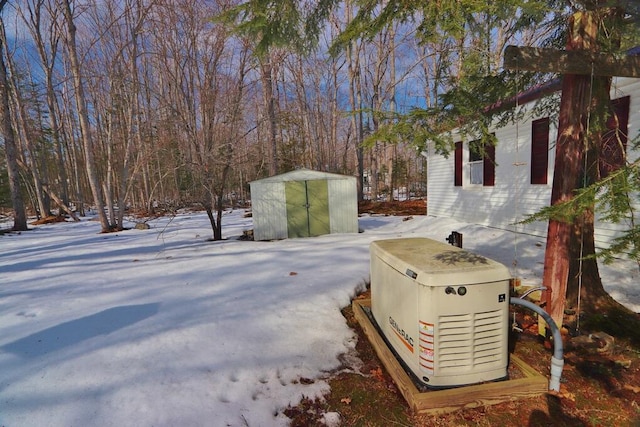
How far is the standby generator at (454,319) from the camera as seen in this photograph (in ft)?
6.89

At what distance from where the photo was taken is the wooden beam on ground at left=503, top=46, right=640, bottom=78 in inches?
95.1

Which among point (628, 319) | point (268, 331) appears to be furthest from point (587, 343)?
point (268, 331)

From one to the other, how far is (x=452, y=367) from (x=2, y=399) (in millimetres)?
3291

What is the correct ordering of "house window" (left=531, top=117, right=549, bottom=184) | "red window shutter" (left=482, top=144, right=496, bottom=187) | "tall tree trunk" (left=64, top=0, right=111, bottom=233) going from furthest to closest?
1. "tall tree trunk" (left=64, top=0, right=111, bottom=233)
2. "red window shutter" (left=482, top=144, right=496, bottom=187)
3. "house window" (left=531, top=117, right=549, bottom=184)

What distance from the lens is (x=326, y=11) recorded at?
383cm

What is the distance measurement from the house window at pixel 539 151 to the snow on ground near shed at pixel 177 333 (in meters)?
1.99

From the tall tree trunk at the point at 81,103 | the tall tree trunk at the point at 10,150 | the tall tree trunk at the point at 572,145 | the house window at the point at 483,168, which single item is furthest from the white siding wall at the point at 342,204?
the tall tree trunk at the point at 10,150

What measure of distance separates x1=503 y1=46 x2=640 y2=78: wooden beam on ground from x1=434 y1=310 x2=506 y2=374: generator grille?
2035 millimetres

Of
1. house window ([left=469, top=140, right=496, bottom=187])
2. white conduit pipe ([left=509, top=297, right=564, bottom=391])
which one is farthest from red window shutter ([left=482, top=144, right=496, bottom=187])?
white conduit pipe ([left=509, top=297, right=564, bottom=391])

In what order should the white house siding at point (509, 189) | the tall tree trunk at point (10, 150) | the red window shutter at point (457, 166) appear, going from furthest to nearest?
the tall tree trunk at point (10, 150) < the red window shutter at point (457, 166) < the white house siding at point (509, 189)

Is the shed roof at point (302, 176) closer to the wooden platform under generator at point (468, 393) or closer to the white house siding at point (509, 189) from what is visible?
the white house siding at point (509, 189)

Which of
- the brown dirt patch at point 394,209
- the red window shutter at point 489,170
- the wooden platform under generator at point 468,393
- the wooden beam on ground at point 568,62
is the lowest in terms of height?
the wooden platform under generator at point 468,393

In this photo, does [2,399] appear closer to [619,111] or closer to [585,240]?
[585,240]

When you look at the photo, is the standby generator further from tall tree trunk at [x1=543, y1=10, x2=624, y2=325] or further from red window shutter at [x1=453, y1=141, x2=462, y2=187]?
red window shutter at [x1=453, y1=141, x2=462, y2=187]
